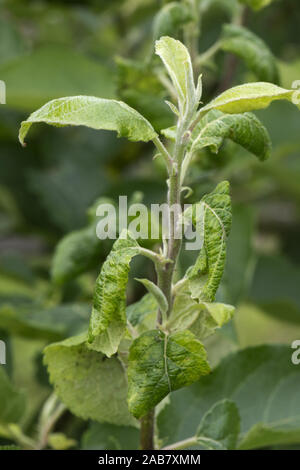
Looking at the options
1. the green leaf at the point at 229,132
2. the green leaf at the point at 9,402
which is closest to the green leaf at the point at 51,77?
the green leaf at the point at 9,402

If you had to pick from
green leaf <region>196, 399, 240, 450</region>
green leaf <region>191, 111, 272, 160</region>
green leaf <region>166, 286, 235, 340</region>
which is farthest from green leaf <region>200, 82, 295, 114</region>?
green leaf <region>196, 399, 240, 450</region>

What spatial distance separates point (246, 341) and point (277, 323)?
0.12 m

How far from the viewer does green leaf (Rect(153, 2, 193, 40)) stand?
2.05 ft

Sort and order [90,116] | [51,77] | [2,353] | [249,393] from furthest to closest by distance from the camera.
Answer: [51,77] → [2,353] → [249,393] → [90,116]

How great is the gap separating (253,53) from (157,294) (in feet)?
1.06

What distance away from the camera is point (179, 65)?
0.40 m

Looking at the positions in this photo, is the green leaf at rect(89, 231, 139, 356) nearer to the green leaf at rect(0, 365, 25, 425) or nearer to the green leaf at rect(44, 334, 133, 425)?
the green leaf at rect(44, 334, 133, 425)

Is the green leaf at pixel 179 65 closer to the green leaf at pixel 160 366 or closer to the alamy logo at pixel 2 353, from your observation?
the green leaf at pixel 160 366

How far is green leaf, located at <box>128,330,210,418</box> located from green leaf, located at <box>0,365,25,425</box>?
0.80ft

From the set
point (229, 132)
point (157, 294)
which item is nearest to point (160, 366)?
point (157, 294)

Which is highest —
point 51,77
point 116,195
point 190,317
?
point 51,77

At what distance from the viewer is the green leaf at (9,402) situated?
23.8 inches

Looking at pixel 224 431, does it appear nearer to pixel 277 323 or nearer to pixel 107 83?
pixel 107 83

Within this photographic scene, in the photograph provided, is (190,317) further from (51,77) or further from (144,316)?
(51,77)
